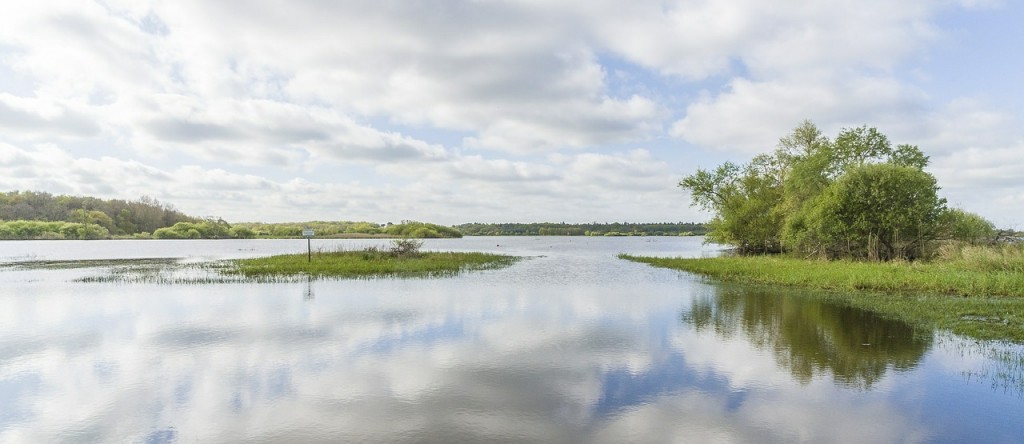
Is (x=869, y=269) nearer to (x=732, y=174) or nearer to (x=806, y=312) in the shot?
(x=806, y=312)

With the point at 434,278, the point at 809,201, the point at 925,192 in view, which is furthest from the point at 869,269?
the point at 434,278

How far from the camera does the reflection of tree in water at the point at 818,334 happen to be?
12.0 m

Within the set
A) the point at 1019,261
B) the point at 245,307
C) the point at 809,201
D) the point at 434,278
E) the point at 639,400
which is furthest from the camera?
the point at 809,201

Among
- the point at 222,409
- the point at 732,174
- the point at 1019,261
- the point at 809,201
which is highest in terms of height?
the point at 732,174

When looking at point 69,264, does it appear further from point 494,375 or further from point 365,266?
point 494,375

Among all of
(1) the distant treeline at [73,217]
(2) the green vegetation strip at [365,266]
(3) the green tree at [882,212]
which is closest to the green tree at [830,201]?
(3) the green tree at [882,212]

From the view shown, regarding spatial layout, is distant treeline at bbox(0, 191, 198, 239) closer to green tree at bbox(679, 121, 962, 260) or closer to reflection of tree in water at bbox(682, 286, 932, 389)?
green tree at bbox(679, 121, 962, 260)

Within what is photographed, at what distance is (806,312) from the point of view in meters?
19.5

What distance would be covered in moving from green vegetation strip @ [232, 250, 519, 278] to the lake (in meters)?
14.0

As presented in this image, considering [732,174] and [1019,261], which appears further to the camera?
[732,174]

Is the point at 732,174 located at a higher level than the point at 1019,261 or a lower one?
higher

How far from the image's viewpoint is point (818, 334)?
1550cm

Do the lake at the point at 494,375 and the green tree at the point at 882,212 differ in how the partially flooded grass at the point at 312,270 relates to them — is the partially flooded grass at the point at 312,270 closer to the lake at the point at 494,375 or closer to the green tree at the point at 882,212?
the lake at the point at 494,375

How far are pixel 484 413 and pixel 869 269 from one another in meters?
28.2
